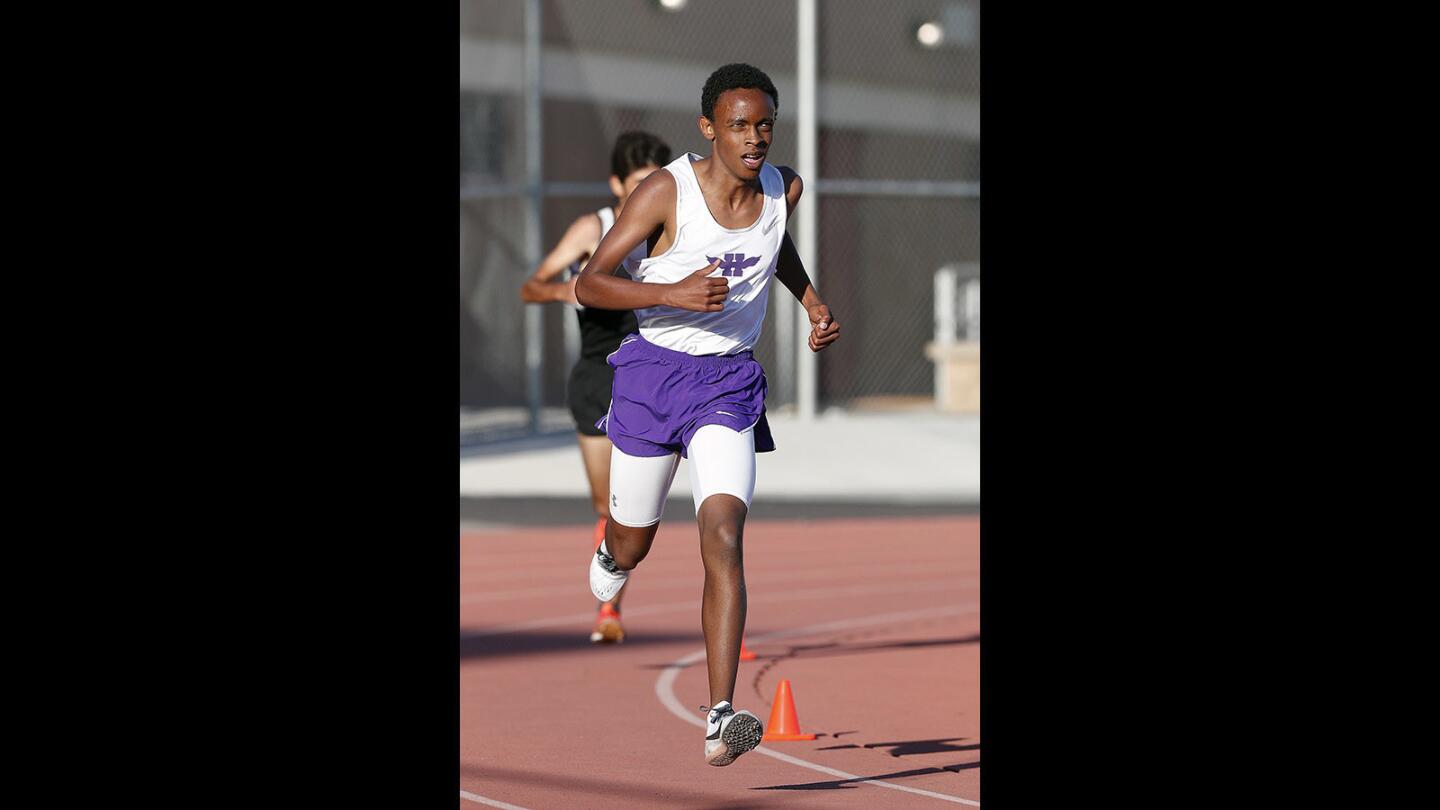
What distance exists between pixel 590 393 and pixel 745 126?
325cm

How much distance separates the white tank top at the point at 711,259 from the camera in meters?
6.43

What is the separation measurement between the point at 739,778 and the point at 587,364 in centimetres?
326

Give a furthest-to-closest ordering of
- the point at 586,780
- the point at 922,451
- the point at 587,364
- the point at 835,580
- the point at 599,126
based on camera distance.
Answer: the point at 599,126, the point at 922,451, the point at 835,580, the point at 587,364, the point at 586,780

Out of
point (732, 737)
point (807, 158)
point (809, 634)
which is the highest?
point (807, 158)

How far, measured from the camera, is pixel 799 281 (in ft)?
22.5

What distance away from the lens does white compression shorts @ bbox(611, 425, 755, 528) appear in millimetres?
6492

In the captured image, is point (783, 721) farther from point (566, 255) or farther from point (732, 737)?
point (566, 255)

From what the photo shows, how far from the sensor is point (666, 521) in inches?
628

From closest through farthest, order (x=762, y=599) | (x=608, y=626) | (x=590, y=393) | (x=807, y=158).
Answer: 1. (x=590, y=393)
2. (x=608, y=626)
3. (x=762, y=599)
4. (x=807, y=158)

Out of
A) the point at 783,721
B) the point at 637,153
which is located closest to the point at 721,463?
the point at 783,721

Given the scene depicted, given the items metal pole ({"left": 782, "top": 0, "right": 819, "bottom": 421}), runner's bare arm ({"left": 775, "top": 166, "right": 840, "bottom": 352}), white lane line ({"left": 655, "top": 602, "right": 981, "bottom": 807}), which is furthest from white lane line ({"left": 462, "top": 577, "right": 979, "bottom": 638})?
metal pole ({"left": 782, "top": 0, "right": 819, "bottom": 421})

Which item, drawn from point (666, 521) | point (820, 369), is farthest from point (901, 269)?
point (666, 521)

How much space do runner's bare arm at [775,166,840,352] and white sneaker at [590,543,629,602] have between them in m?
1.35
